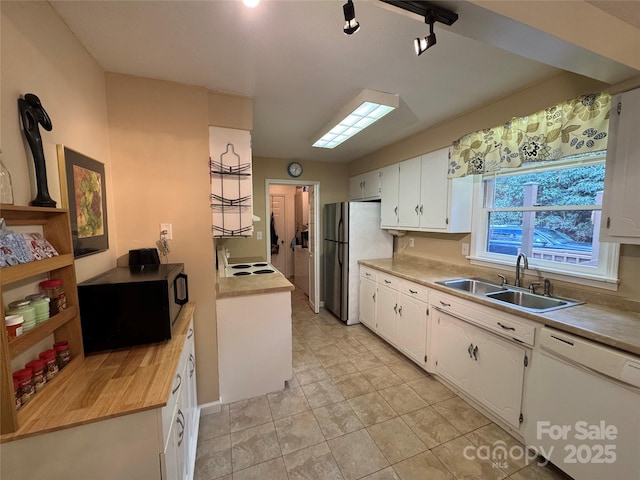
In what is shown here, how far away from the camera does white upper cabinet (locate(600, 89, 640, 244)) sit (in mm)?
1415

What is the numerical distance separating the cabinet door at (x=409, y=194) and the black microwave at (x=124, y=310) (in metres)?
2.53

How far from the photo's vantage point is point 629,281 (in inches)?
63.9

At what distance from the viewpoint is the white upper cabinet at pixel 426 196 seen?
2564 mm

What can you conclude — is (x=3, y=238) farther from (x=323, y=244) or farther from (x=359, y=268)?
(x=323, y=244)

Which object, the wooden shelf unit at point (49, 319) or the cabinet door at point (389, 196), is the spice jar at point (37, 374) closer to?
the wooden shelf unit at point (49, 319)

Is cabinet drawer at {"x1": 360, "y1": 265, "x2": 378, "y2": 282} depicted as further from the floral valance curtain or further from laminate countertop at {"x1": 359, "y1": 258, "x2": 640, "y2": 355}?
the floral valance curtain

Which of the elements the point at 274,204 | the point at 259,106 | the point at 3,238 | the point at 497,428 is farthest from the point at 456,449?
the point at 274,204

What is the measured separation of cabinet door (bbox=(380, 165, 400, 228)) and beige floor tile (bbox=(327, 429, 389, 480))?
2265 mm

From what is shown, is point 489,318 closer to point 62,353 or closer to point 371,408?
point 371,408

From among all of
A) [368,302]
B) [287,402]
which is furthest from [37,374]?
[368,302]

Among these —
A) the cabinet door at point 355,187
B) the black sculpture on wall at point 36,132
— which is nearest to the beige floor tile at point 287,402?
the black sculpture on wall at point 36,132

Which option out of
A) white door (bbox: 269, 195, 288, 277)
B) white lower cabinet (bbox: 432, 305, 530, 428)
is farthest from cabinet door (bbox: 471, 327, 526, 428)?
white door (bbox: 269, 195, 288, 277)

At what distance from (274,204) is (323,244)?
85.1 inches

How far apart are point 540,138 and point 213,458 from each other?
121 inches
